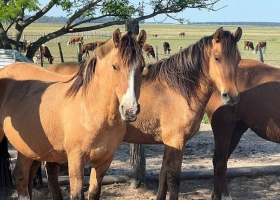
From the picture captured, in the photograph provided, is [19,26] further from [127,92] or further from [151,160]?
[127,92]

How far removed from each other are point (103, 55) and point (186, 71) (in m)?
1.38

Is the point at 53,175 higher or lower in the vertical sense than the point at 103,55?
lower

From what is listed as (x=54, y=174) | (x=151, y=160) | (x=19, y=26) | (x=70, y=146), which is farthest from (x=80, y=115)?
(x=19, y=26)

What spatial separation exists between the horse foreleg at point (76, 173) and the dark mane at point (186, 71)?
1.40 m

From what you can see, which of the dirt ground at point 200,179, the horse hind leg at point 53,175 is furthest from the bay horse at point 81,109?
the dirt ground at point 200,179

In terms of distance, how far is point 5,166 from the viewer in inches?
197

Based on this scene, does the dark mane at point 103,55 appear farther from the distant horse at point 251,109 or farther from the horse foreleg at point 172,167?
the distant horse at point 251,109

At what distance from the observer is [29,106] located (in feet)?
13.5

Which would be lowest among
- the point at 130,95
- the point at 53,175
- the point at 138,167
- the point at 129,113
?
the point at 138,167

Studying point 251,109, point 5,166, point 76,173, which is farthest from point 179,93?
point 5,166

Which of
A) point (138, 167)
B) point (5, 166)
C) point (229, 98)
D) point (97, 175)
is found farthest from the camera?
point (138, 167)

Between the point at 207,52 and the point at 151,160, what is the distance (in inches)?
112

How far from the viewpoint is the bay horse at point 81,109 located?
10.6 feet

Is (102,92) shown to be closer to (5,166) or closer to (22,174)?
(22,174)
